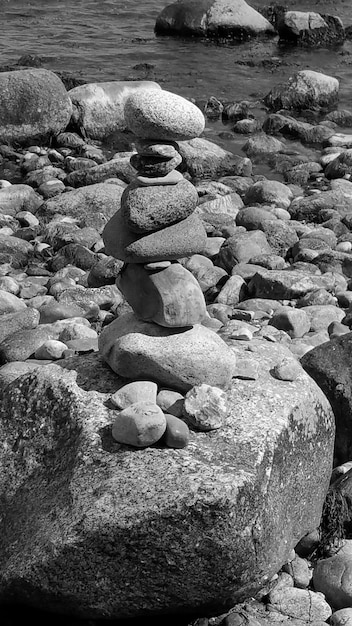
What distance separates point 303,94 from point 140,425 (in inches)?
581

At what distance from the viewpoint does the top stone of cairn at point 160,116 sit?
516 cm

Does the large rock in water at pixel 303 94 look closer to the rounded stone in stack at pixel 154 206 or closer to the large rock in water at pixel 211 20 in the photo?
the large rock in water at pixel 211 20

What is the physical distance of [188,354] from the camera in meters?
5.35

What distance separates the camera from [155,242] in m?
5.32

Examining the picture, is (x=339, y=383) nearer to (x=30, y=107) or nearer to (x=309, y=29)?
(x=30, y=107)

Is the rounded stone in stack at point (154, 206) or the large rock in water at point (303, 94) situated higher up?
the rounded stone in stack at point (154, 206)

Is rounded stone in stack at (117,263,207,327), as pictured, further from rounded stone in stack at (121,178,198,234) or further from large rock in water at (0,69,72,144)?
large rock in water at (0,69,72,144)

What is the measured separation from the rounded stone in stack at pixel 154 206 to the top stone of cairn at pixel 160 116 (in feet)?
0.98

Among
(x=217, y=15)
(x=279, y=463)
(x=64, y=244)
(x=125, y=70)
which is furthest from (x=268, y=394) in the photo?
(x=217, y=15)

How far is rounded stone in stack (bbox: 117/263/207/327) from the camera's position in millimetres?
5367

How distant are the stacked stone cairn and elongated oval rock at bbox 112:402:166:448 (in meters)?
0.12

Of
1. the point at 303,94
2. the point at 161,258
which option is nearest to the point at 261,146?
the point at 303,94

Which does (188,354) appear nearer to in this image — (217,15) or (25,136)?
(25,136)

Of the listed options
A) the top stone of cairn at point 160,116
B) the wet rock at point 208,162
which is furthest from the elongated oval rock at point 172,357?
the wet rock at point 208,162
